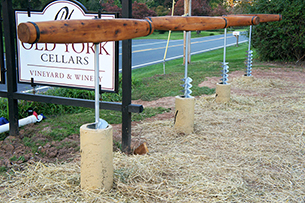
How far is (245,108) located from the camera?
6680 mm

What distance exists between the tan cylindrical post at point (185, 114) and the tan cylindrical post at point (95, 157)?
83.2 inches

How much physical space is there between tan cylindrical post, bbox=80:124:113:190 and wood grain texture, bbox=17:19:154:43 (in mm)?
845

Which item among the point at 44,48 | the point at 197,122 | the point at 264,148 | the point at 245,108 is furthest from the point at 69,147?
the point at 245,108

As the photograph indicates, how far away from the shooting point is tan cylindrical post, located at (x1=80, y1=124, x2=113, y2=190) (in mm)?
3002

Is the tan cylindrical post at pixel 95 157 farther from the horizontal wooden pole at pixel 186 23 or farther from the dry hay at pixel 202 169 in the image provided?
the horizontal wooden pole at pixel 186 23

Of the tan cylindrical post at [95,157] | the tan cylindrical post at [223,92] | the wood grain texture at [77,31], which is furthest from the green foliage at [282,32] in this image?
the tan cylindrical post at [95,157]

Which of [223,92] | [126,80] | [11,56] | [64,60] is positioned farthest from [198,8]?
[126,80]

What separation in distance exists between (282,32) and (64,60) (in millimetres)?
10417

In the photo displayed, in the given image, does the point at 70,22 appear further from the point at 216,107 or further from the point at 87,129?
the point at 216,107

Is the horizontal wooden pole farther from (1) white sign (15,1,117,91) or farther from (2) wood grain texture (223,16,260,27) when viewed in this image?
(1) white sign (15,1,117,91)

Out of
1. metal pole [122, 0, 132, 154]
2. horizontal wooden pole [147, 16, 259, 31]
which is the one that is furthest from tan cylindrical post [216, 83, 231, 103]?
metal pole [122, 0, 132, 154]

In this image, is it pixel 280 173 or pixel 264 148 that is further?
pixel 264 148

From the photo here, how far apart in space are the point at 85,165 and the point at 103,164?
17 centimetres

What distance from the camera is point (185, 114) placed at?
198 inches
